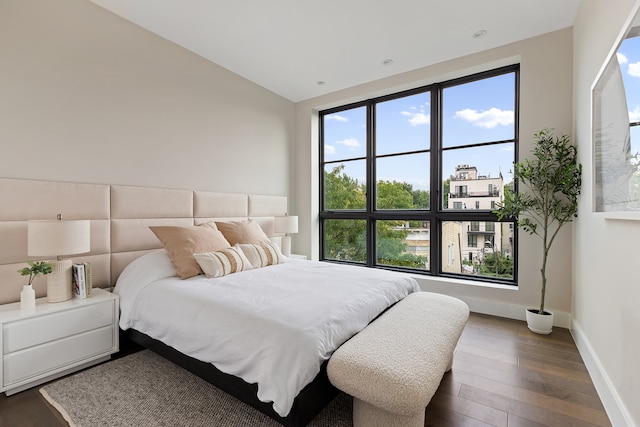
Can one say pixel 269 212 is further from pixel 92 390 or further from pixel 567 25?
pixel 567 25

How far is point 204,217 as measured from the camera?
10.4ft

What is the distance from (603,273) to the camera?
6.02ft

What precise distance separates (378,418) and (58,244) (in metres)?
2.11

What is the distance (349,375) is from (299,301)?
55 cm

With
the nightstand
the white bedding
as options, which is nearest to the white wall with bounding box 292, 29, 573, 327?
the white bedding

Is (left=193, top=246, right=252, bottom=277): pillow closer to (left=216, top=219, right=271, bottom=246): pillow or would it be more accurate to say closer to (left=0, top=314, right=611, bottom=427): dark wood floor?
(left=216, top=219, right=271, bottom=246): pillow

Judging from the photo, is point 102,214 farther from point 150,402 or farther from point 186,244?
point 150,402

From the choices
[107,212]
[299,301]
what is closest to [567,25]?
[299,301]

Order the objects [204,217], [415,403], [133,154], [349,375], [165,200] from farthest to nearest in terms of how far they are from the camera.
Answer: [204,217] → [165,200] → [133,154] → [349,375] → [415,403]

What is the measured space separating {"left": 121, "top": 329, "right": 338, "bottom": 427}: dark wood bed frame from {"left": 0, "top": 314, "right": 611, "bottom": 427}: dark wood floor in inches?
24.1

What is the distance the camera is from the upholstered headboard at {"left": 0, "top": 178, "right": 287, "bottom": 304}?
6.45 feet

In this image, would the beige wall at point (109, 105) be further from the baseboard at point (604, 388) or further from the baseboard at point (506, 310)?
the baseboard at point (604, 388)

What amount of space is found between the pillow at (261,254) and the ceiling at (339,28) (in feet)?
6.79

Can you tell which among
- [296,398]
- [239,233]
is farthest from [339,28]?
[296,398]
